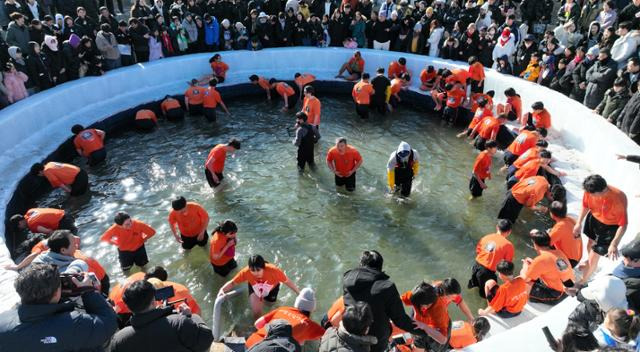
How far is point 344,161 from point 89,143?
495cm

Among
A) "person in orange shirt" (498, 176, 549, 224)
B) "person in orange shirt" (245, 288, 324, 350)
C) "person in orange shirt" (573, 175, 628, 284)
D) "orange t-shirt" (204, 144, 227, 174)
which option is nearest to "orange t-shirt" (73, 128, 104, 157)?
"orange t-shirt" (204, 144, 227, 174)

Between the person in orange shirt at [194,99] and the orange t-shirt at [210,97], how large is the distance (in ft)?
0.92

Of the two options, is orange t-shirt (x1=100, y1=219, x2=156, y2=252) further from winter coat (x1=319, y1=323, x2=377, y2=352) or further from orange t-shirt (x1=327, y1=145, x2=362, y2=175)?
winter coat (x1=319, y1=323, x2=377, y2=352)

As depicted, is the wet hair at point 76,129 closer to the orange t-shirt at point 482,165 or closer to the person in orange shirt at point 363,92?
the person in orange shirt at point 363,92

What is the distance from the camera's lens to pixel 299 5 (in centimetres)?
1473

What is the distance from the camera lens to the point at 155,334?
132 inches

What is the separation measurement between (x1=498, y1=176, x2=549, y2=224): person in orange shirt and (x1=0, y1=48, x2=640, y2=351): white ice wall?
40.8 inches

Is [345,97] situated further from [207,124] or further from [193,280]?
[193,280]

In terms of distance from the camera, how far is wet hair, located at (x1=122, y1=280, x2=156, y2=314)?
3.31m

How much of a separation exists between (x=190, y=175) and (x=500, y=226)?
5861 millimetres

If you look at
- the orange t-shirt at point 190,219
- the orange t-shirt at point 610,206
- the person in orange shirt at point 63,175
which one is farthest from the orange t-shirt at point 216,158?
the orange t-shirt at point 610,206

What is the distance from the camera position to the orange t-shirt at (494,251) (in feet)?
18.6

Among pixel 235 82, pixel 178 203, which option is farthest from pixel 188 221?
pixel 235 82

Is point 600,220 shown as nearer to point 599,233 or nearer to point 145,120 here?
point 599,233
